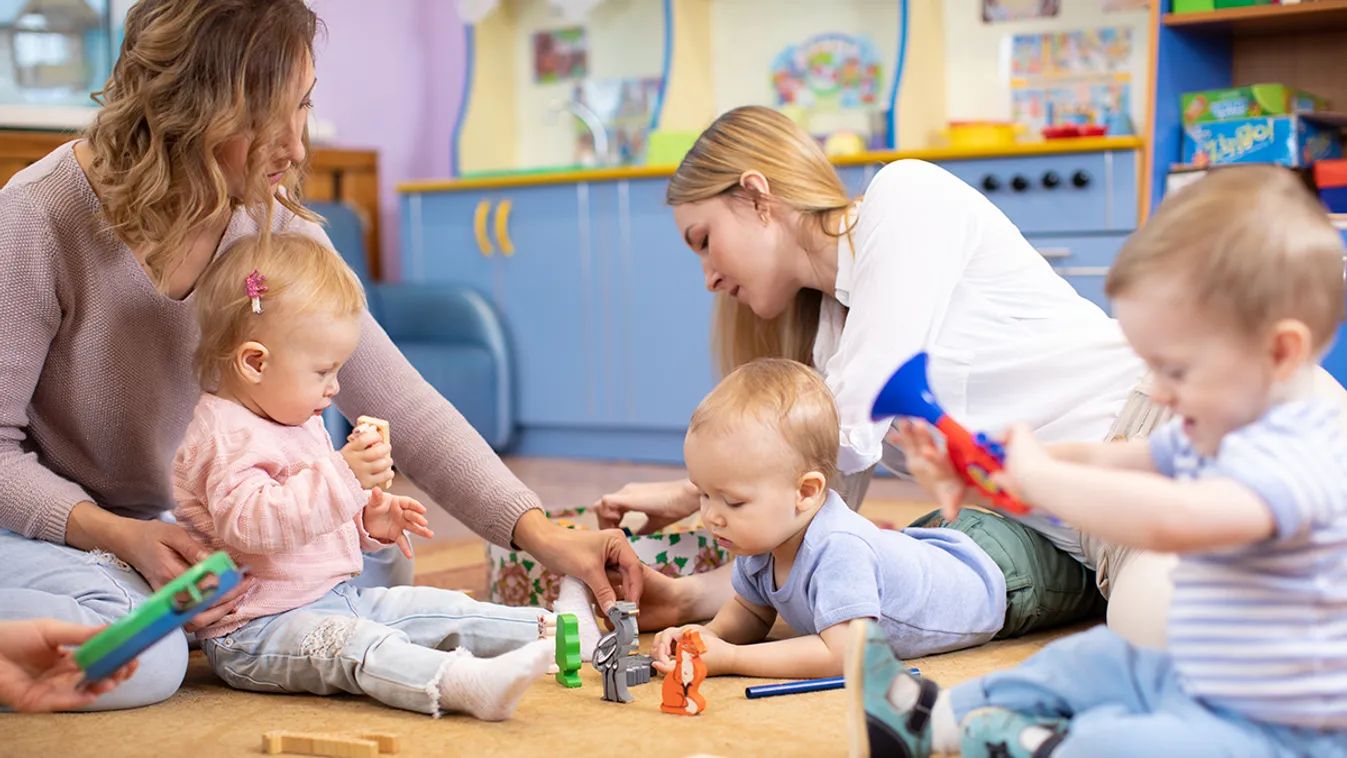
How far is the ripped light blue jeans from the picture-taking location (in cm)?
143

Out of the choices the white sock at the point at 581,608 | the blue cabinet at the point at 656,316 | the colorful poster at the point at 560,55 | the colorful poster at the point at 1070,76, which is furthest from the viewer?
the colorful poster at the point at 560,55

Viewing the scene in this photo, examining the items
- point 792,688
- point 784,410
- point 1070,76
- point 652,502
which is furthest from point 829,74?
point 792,688

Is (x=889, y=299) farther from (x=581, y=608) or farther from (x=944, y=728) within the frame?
(x=944, y=728)

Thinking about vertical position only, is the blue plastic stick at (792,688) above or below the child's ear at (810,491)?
below

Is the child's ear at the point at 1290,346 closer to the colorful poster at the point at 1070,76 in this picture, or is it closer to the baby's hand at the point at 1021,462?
the baby's hand at the point at 1021,462

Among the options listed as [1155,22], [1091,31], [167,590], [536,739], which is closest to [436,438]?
[536,739]

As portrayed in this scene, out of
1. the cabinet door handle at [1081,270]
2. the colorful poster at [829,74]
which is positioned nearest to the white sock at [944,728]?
the cabinet door handle at [1081,270]

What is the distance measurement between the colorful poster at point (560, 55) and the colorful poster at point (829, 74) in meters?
0.68

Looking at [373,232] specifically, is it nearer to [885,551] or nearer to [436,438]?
[436,438]

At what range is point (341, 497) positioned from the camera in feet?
4.58

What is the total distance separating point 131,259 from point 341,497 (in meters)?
0.41

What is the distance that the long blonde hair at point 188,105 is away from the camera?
1.47 metres

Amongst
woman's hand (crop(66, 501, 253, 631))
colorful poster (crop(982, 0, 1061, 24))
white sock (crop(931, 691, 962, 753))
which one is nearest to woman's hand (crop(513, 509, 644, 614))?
woman's hand (crop(66, 501, 253, 631))

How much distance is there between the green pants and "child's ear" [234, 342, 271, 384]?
814 millimetres
